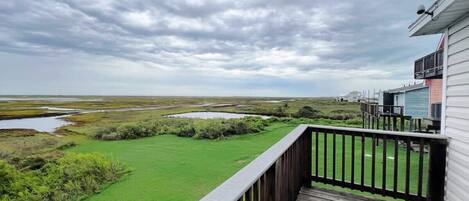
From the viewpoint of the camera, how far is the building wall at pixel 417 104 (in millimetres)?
11625

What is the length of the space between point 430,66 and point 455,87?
9126 millimetres

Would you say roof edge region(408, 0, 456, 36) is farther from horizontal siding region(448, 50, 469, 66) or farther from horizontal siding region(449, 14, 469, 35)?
horizontal siding region(448, 50, 469, 66)

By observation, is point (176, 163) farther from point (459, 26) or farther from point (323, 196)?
point (459, 26)

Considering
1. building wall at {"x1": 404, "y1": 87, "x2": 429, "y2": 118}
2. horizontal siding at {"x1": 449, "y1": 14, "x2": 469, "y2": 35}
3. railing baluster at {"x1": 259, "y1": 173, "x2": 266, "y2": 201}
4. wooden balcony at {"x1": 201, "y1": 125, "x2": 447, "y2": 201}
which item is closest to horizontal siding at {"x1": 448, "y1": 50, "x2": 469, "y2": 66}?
horizontal siding at {"x1": 449, "y1": 14, "x2": 469, "y2": 35}

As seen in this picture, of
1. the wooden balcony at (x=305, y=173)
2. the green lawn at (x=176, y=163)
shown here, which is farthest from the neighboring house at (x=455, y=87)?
the green lawn at (x=176, y=163)

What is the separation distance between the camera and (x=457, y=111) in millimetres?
2377

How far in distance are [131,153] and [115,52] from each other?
1878cm

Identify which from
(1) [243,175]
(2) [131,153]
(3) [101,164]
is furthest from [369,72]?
(1) [243,175]

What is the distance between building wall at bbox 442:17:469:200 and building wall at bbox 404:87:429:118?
10940mm

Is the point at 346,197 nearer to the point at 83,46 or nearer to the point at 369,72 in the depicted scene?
the point at 369,72

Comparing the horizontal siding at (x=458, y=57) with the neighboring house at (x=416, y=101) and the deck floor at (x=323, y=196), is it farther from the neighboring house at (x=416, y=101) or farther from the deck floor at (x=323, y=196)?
the neighboring house at (x=416, y=101)

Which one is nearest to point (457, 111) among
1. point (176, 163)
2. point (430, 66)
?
point (176, 163)

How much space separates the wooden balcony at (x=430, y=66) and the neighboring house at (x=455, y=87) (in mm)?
7526

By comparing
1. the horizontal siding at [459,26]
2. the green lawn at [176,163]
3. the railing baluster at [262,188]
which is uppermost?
the horizontal siding at [459,26]
